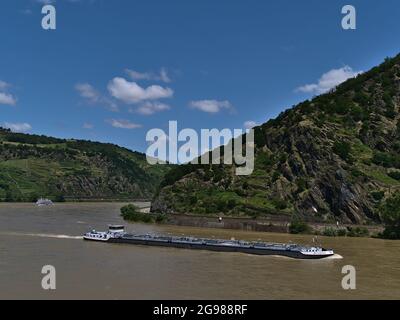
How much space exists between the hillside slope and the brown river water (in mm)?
34413

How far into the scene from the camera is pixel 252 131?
165125 mm

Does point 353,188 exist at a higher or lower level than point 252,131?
lower

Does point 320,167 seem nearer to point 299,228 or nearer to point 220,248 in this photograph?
point 299,228

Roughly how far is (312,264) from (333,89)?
121m

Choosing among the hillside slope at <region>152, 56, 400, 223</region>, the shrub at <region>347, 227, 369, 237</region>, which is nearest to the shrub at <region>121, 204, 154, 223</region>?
the hillside slope at <region>152, 56, 400, 223</region>

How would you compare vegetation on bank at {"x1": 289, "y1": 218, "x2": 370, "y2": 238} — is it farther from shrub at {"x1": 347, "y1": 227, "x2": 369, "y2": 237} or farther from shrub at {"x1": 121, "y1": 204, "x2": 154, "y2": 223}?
shrub at {"x1": 121, "y1": 204, "x2": 154, "y2": 223}

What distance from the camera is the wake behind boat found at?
67156 mm

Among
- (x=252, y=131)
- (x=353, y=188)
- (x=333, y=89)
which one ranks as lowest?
(x=353, y=188)

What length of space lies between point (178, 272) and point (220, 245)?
20507mm

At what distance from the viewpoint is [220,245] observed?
73688 mm

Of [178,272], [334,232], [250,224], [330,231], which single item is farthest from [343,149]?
[178,272]
